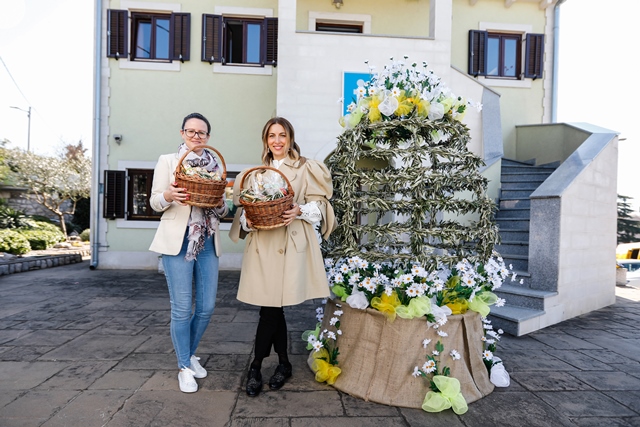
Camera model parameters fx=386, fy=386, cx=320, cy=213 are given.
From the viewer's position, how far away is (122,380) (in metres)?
2.87

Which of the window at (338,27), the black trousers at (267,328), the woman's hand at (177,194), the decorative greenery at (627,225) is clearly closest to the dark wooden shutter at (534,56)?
the window at (338,27)

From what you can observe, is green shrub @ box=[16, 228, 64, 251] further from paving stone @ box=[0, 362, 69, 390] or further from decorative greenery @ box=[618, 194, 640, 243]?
decorative greenery @ box=[618, 194, 640, 243]

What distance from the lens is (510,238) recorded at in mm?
5648

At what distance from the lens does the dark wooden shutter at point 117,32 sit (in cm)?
834

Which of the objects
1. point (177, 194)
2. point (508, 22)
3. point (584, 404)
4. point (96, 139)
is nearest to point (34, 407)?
point (177, 194)

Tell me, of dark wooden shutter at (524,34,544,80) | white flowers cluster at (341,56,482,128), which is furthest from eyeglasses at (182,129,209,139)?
dark wooden shutter at (524,34,544,80)

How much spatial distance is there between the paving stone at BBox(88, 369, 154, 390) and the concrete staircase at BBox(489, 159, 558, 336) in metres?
3.01

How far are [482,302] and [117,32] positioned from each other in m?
9.11

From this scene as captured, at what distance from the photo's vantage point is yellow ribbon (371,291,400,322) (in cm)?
257

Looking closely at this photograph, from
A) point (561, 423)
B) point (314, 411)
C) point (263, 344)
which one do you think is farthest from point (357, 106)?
point (561, 423)

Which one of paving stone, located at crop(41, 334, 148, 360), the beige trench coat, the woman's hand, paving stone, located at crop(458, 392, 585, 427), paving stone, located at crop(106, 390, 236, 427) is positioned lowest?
paving stone, located at crop(41, 334, 148, 360)

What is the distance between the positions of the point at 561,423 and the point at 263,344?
6.37 feet

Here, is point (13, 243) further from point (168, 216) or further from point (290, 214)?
point (290, 214)

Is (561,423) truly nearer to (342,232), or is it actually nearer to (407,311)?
(407,311)
